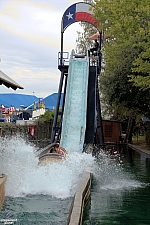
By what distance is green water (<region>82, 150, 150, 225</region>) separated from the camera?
1005 centimetres

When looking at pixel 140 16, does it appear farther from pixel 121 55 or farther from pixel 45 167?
pixel 45 167

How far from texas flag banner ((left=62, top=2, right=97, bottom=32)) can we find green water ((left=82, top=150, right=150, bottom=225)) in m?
15.1

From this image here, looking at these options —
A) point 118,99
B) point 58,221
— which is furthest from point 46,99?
point 58,221

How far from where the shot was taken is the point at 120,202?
471 inches

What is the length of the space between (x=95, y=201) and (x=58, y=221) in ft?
9.10

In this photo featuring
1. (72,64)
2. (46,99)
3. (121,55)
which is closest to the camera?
(121,55)

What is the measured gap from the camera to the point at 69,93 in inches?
981

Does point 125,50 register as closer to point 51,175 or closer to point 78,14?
point 78,14

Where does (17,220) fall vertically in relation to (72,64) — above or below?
below

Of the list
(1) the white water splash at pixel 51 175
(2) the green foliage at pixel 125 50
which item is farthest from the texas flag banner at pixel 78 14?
(1) the white water splash at pixel 51 175

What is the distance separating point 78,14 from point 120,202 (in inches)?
778

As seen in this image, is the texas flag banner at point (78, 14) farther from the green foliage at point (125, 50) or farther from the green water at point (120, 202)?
the green water at point (120, 202)

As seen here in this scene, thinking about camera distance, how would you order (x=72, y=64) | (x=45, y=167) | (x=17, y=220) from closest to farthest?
(x=17, y=220) → (x=45, y=167) → (x=72, y=64)

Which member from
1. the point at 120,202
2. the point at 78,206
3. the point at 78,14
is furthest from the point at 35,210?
the point at 78,14
